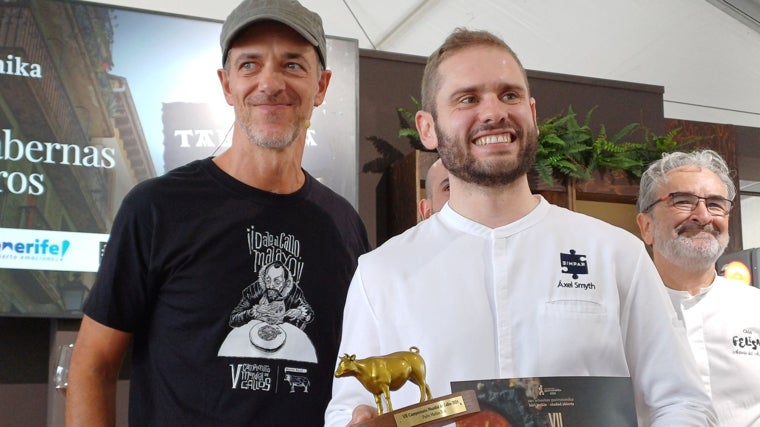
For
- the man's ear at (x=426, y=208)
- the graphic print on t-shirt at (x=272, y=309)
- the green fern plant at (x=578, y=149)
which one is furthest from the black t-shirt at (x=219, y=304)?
the green fern plant at (x=578, y=149)

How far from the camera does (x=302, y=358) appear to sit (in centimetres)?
175

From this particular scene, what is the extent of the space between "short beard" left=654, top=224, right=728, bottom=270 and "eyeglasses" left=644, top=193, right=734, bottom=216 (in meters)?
0.07

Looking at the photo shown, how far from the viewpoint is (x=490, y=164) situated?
152 cm

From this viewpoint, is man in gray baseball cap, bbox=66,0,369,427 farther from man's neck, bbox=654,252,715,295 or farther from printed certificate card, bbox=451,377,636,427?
man's neck, bbox=654,252,715,295

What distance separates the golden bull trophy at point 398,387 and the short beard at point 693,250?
1.93 metres

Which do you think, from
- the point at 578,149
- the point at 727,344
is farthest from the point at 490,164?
the point at 578,149

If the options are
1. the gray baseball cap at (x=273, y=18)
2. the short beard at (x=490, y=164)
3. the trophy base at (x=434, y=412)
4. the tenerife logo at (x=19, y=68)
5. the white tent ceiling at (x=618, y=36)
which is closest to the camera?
the trophy base at (x=434, y=412)

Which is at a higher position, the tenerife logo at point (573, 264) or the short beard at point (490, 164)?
the short beard at point (490, 164)

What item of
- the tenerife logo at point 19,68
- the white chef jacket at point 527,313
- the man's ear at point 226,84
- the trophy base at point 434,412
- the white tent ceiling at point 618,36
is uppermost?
the white tent ceiling at point 618,36

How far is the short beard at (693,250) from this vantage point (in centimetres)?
296

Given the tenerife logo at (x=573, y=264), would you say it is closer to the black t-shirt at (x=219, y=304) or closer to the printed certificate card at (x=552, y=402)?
the printed certificate card at (x=552, y=402)

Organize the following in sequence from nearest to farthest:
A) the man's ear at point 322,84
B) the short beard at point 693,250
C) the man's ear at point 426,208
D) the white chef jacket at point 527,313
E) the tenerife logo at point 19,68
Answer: the white chef jacket at point 527,313 → the man's ear at point 322,84 → the short beard at point 693,250 → the man's ear at point 426,208 → the tenerife logo at point 19,68

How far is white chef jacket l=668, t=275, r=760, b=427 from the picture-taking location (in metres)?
2.75

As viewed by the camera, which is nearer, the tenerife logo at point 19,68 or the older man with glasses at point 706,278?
the older man with glasses at point 706,278
